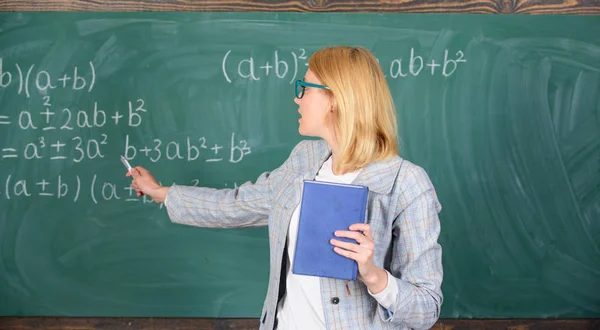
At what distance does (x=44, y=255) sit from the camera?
8.20 feet

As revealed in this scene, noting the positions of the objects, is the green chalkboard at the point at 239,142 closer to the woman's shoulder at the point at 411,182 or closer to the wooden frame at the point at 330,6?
the wooden frame at the point at 330,6

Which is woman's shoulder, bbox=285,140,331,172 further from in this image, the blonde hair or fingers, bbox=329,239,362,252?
fingers, bbox=329,239,362,252

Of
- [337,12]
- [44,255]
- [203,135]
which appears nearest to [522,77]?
[337,12]

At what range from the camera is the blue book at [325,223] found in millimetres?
1146

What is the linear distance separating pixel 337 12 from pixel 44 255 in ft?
4.92

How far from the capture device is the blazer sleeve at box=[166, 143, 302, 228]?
5.20 feet

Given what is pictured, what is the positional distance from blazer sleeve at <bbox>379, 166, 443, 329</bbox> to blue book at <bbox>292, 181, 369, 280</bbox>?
149mm

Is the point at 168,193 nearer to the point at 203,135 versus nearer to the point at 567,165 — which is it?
the point at 203,135

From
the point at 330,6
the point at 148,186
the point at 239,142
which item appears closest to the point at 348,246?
the point at 148,186

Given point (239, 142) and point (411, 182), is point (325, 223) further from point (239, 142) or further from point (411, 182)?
point (239, 142)

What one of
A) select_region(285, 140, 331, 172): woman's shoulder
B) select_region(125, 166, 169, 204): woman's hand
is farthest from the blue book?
select_region(125, 166, 169, 204): woman's hand

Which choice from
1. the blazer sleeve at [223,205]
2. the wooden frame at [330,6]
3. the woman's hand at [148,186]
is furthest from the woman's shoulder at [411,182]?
the wooden frame at [330,6]

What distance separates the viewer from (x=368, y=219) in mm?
1332

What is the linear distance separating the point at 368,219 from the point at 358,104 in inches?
9.5
